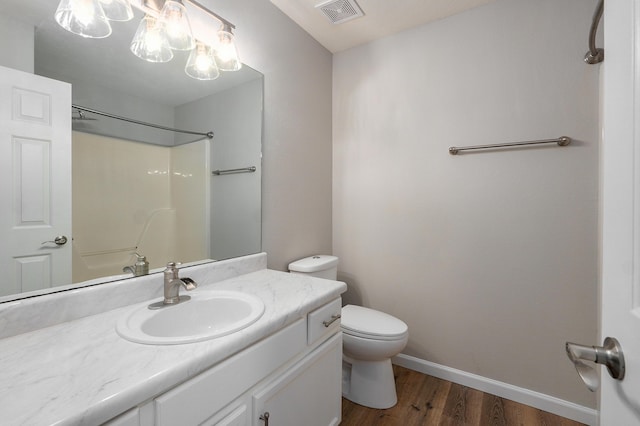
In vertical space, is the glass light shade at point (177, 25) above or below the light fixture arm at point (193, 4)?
below

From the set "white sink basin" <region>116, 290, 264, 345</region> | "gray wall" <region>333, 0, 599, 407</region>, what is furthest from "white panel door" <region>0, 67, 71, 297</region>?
"gray wall" <region>333, 0, 599, 407</region>

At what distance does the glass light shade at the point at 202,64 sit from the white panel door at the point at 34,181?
1.68 feet

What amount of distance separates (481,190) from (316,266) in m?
1.12

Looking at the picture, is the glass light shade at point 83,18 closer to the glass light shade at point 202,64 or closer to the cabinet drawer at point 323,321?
the glass light shade at point 202,64

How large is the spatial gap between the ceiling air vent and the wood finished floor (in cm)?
235

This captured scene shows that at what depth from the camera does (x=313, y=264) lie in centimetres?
174

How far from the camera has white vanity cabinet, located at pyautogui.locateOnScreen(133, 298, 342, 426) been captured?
2.08 ft

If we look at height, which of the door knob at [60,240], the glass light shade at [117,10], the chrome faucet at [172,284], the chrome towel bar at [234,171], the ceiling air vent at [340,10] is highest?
the ceiling air vent at [340,10]

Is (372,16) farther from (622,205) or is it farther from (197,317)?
(197,317)

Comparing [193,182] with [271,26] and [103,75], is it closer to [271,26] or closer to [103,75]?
[103,75]

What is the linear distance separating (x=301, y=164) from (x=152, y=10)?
108 centimetres

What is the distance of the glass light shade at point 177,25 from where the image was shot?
110cm

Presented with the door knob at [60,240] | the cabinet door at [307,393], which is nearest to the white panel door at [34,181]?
the door knob at [60,240]

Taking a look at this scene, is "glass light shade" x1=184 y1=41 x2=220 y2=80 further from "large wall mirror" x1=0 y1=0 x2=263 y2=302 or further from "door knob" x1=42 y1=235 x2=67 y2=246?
"door knob" x1=42 y1=235 x2=67 y2=246
